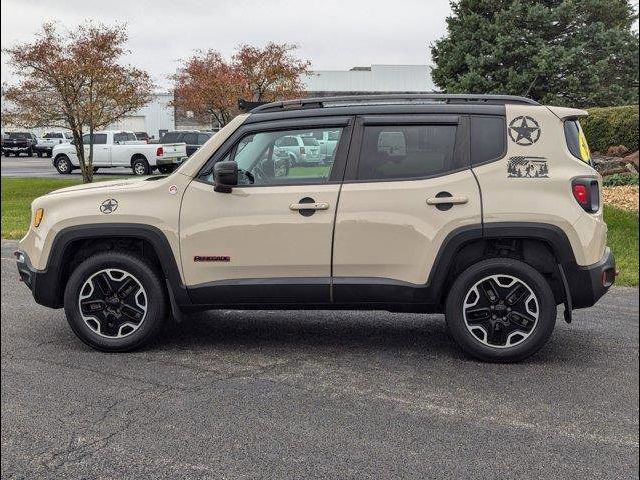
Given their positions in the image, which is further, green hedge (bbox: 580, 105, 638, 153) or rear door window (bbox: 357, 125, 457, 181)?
rear door window (bbox: 357, 125, 457, 181)

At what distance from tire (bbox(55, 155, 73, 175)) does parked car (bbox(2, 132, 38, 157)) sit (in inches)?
604

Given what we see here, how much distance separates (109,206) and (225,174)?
89cm

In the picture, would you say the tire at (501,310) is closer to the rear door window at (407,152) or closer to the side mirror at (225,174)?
the rear door window at (407,152)

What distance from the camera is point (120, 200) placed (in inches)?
194

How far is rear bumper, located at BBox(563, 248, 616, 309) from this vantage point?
15.0ft

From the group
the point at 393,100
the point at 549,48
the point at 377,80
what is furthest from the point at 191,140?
the point at 549,48

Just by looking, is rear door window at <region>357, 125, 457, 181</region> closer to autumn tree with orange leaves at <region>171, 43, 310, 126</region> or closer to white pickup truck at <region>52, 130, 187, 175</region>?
autumn tree with orange leaves at <region>171, 43, 310, 126</region>

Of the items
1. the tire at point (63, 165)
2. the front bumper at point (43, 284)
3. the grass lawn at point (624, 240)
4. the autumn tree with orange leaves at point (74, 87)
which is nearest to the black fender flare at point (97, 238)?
the front bumper at point (43, 284)

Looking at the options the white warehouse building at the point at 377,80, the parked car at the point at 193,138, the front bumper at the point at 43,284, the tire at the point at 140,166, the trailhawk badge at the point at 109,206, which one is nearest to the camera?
the white warehouse building at the point at 377,80

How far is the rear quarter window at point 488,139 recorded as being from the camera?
466cm

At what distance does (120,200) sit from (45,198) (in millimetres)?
589

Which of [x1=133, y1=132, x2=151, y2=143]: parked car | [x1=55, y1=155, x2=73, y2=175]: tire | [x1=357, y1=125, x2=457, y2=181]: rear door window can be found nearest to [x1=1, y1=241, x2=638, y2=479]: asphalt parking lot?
[x1=357, y1=125, x2=457, y2=181]: rear door window

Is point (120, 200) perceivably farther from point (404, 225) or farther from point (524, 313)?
point (524, 313)

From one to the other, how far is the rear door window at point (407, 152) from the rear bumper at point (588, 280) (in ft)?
3.37
